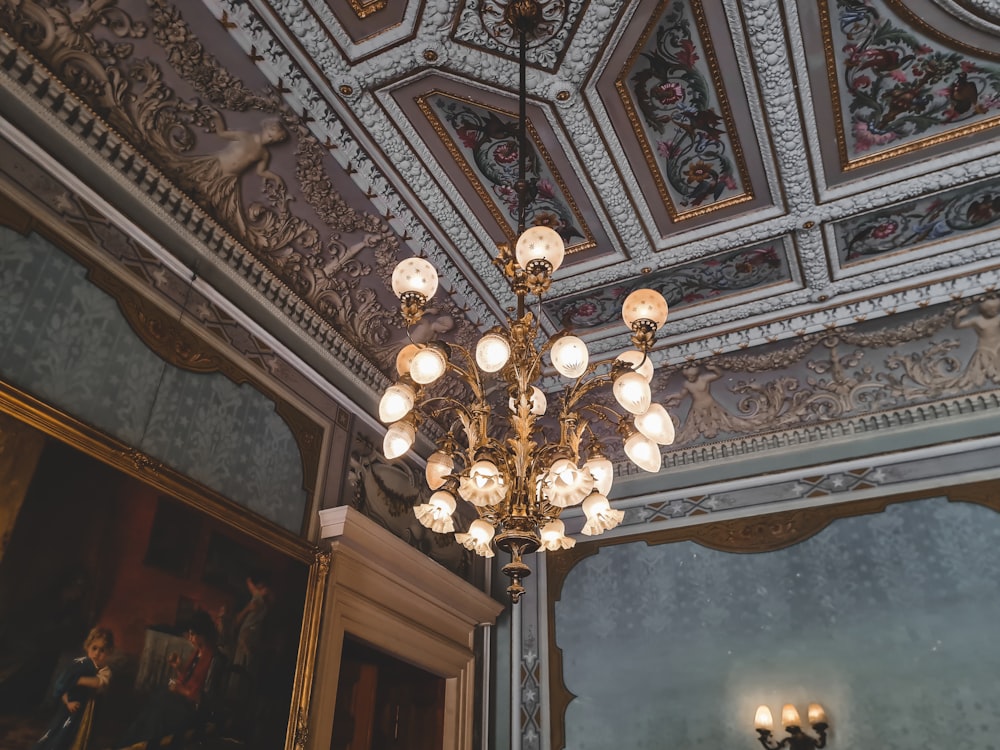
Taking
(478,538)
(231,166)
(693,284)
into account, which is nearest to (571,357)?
(478,538)

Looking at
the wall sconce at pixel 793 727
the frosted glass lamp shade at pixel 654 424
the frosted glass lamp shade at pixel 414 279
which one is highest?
the frosted glass lamp shade at pixel 414 279

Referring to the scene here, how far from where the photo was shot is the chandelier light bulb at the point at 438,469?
127 inches

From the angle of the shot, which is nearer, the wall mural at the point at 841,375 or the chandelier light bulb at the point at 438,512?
the chandelier light bulb at the point at 438,512

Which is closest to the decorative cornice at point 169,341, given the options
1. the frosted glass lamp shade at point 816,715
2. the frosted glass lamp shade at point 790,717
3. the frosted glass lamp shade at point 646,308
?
the frosted glass lamp shade at point 646,308

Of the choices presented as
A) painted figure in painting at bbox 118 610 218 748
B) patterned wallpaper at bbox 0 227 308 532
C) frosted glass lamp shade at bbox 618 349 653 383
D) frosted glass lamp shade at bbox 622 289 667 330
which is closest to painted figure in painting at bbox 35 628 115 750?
painted figure in painting at bbox 118 610 218 748

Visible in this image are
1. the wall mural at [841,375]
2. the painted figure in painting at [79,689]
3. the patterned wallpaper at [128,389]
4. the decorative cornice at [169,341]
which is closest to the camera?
the painted figure in painting at [79,689]

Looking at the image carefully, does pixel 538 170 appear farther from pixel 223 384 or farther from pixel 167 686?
pixel 167 686

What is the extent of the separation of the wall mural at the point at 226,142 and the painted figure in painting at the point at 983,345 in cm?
413

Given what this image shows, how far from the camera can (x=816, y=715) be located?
4.84 meters

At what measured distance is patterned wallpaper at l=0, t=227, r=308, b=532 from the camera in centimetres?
317

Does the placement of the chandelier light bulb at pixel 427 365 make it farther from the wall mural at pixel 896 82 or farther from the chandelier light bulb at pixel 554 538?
the wall mural at pixel 896 82

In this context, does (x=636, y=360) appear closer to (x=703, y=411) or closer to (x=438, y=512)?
(x=438, y=512)

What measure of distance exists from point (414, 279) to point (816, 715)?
Answer: 3.99m

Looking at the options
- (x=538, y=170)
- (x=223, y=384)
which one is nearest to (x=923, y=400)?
(x=538, y=170)
